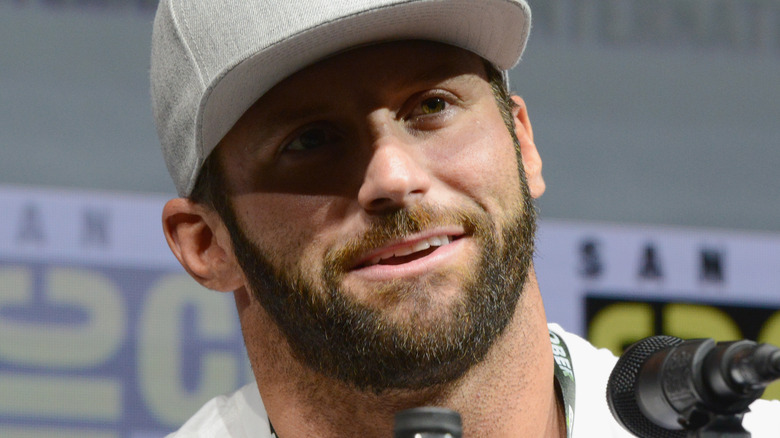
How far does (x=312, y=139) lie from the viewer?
4.81ft

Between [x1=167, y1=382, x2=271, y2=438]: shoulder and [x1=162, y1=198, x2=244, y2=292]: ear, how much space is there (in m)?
0.34

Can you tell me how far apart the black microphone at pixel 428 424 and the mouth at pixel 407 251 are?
19.8 inches

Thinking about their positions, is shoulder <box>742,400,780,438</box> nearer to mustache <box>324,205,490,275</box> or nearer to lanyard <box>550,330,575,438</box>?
lanyard <box>550,330,575,438</box>

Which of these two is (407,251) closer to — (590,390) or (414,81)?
(414,81)

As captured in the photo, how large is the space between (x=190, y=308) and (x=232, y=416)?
526 millimetres

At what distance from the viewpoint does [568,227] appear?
263 cm

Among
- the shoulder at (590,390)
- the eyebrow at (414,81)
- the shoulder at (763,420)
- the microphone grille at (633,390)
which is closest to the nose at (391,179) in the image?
the eyebrow at (414,81)

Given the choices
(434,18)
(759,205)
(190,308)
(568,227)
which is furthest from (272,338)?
(759,205)

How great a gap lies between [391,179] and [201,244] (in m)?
0.54

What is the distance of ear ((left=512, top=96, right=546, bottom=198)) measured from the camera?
67.7 inches

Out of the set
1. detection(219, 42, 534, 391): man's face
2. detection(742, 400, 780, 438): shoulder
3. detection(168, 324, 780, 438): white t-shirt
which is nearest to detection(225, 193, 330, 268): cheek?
detection(219, 42, 534, 391): man's face

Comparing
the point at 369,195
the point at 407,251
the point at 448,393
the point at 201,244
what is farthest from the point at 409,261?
the point at 201,244

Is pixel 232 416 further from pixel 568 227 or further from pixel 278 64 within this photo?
pixel 568 227

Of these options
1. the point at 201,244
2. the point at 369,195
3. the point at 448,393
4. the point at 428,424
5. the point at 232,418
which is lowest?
the point at 428,424
